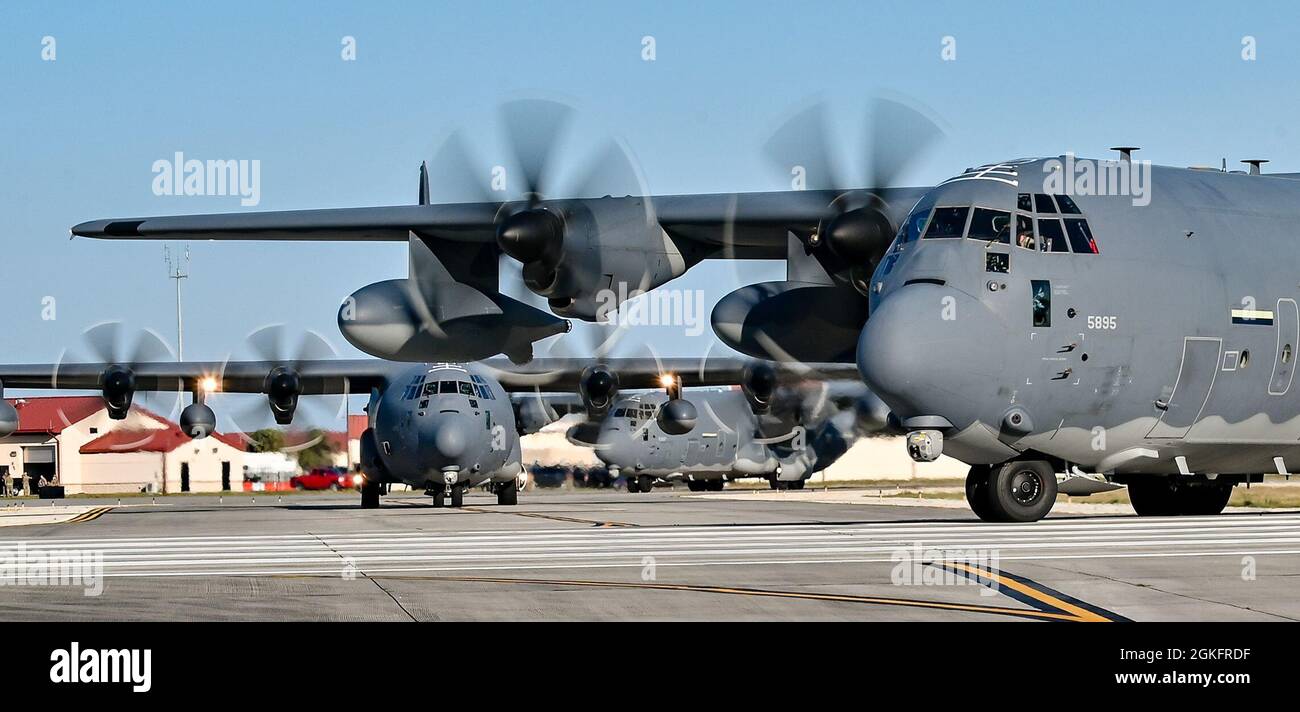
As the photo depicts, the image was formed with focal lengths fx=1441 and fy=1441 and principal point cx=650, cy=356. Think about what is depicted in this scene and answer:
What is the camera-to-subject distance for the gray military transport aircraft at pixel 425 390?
108ft

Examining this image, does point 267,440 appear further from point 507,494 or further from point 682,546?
point 682,546

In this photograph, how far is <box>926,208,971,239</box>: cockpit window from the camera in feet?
51.6

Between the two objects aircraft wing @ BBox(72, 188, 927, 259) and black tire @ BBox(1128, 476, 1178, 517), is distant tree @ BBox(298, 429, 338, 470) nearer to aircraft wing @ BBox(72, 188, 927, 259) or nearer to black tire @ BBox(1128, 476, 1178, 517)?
aircraft wing @ BBox(72, 188, 927, 259)

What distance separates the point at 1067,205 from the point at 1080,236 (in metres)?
0.40

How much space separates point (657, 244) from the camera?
20625 mm

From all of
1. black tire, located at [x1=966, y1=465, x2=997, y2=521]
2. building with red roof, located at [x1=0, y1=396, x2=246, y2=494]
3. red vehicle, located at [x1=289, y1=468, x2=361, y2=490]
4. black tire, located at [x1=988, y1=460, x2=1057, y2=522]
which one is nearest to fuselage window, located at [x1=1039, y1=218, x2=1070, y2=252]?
black tire, located at [x1=988, y1=460, x2=1057, y2=522]

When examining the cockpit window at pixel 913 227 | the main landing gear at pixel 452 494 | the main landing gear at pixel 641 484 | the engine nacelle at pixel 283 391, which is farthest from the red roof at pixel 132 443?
the cockpit window at pixel 913 227

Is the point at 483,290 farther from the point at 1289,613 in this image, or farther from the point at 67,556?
the point at 1289,613

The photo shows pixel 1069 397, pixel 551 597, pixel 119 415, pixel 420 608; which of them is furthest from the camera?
pixel 119 415

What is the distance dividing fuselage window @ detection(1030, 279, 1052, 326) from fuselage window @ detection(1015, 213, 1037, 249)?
0.45m

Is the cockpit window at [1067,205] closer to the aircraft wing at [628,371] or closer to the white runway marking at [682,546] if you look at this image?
the white runway marking at [682,546]

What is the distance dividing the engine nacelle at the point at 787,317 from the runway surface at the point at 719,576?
5.29m

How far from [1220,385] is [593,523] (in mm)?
9557
